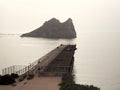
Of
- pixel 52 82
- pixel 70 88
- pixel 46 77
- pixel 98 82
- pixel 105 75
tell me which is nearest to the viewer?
pixel 70 88

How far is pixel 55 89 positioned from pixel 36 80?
5114mm

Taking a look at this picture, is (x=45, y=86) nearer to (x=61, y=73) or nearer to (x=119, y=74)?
(x=61, y=73)

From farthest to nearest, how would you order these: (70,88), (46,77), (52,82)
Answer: (46,77)
(52,82)
(70,88)

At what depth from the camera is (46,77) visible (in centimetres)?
3014

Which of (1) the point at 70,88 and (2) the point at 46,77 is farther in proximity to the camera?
(2) the point at 46,77

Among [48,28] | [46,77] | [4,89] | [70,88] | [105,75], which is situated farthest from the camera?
[48,28]

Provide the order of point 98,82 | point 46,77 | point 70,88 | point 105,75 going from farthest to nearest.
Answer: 1. point 105,75
2. point 98,82
3. point 46,77
4. point 70,88

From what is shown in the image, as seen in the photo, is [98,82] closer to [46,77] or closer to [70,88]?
[46,77]

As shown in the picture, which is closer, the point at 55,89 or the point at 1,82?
the point at 55,89

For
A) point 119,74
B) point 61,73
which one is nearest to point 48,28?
point 119,74

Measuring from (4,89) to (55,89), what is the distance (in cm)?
385

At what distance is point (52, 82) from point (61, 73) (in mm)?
4433

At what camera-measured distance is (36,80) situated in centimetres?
→ 2823

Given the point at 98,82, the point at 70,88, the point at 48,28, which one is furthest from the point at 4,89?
the point at 48,28
